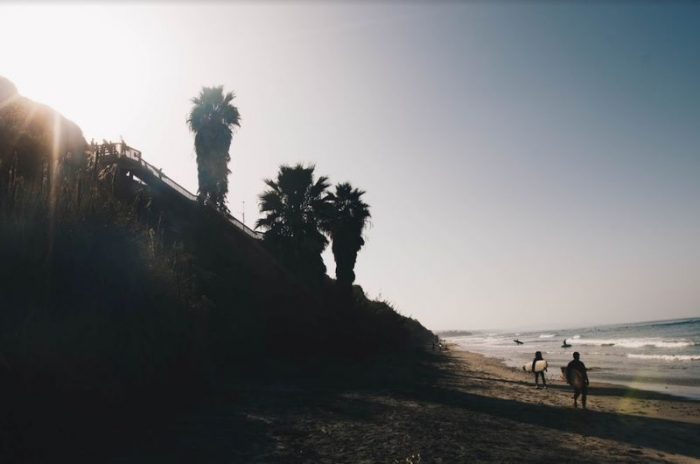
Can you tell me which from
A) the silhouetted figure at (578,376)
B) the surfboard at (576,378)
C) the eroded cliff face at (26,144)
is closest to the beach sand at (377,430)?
the silhouetted figure at (578,376)

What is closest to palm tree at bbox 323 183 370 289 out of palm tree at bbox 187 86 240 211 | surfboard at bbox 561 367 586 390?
palm tree at bbox 187 86 240 211

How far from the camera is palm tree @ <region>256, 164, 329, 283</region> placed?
28.7 metres

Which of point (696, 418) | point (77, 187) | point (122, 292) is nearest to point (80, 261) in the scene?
point (122, 292)

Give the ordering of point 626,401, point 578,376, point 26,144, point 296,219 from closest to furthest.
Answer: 1. point 26,144
2. point 578,376
3. point 626,401
4. point 296,219

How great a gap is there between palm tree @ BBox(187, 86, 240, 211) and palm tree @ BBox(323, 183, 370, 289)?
30.3 feet

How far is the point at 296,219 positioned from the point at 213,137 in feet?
37.7

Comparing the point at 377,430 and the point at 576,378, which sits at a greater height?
the point at 377,430

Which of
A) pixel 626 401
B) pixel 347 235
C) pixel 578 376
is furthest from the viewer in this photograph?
pixel 347 235

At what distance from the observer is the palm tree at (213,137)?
A: 33.8m

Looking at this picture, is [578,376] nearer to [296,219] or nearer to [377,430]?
[377,430]

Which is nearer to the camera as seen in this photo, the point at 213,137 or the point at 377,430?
the point at 377,430

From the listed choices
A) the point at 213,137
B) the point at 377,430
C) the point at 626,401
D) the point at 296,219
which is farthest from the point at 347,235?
the point at 377,430

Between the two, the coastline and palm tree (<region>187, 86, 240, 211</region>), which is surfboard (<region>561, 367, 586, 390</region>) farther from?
palm tree (<region>187, 86, 240, 211</region>)

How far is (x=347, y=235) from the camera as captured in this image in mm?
33844
